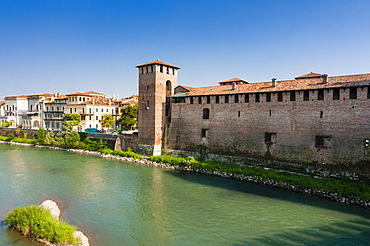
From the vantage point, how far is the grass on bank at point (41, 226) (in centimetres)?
913

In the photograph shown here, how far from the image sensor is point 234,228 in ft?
35.7

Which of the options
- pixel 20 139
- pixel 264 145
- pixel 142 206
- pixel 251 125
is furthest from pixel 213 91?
pixel 20 139

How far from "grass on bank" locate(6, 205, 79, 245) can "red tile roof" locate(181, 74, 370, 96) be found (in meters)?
15.4

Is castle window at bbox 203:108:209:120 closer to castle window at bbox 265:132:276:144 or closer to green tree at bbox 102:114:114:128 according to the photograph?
castle window at bbox 265:132:276:144

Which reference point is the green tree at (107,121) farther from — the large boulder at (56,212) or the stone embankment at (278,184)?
the large boulder at (56,212)

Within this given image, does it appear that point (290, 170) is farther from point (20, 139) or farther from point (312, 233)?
point (20, 139)

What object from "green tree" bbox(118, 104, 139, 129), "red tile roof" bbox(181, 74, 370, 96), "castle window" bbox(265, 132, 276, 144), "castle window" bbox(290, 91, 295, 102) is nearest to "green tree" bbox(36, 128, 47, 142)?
"green tree" bbox(118, 104, 139, 129)

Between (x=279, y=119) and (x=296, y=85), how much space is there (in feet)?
8.72

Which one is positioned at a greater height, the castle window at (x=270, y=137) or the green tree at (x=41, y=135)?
the castle window at (x=270, y=137)

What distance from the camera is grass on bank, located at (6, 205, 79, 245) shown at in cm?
913

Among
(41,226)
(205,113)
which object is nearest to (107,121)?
(205,113)

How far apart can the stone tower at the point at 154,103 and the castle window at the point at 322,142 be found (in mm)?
13420

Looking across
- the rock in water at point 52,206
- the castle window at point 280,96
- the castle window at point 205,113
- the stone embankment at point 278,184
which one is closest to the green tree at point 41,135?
the stone embankment at point 278,184

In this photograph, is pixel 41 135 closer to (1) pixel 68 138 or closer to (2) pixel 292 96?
(1) pixel 68 138
